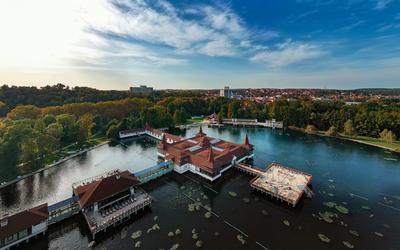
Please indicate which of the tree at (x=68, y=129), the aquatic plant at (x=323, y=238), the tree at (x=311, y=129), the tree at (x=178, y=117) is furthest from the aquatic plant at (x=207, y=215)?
the tree at (x=311, y=129)

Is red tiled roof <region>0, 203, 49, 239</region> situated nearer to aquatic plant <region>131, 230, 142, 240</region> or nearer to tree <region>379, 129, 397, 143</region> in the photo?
aquatic plant <region>131, 230, 142, 240</region>

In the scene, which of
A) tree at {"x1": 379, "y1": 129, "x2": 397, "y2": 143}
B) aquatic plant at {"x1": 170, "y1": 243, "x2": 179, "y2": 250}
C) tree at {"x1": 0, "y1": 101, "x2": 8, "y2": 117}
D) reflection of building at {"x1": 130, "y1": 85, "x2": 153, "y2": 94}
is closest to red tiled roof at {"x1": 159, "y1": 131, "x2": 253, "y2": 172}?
aquatic plant at {"x1": 170, "y1": 243, "x2": 179, "y2": 250}

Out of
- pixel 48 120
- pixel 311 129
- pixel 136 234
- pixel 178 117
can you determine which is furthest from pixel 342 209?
pixel 48 120

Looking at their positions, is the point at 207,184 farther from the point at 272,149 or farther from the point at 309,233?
the point at 272,149

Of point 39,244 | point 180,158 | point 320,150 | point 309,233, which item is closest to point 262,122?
point 320,150

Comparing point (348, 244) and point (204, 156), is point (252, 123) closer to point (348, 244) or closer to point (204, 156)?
point (204, 156)

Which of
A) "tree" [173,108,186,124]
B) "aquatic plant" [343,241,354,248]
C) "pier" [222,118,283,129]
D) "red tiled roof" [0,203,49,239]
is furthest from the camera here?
"pier" [222,118,283,129]

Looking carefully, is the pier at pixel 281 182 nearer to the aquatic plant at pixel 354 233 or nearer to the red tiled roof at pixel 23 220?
the aquatic plant at pixel 354 233
